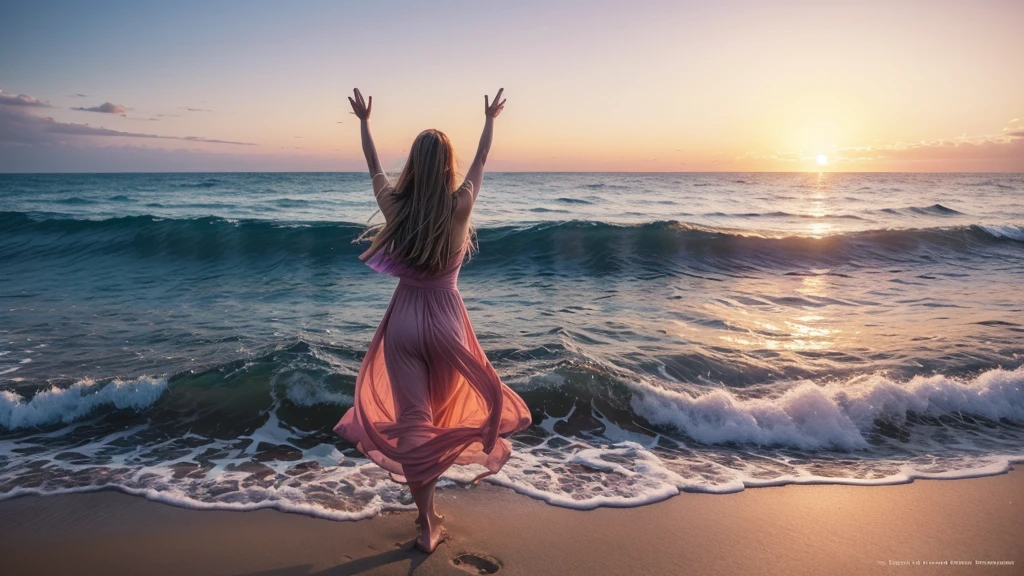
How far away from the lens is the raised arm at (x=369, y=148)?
3.22 meters

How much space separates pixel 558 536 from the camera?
364 cm

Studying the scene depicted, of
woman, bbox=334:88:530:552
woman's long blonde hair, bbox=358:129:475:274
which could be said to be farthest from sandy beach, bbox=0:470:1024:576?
woman's long blonde hair, bbox=358:129:475:274

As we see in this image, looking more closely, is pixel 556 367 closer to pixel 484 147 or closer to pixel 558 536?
pixel 558 536

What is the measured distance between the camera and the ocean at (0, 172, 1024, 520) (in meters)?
4.59

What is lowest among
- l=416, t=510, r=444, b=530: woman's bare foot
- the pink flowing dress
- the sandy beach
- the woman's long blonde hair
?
the sandy beach

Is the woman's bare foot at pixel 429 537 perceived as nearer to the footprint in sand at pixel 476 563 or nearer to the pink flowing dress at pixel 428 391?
the footprint in sand at pixel 476 563

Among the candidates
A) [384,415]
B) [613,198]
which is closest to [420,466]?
[384,415]

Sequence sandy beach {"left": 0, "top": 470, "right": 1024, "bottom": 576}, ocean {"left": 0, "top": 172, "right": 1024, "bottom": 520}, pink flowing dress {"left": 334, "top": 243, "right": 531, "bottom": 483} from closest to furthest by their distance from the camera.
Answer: pink flowing dress {"left": 334, "top": 243, "right": 531, "bottom": 483} → sandy beach {"left": 0, "top": 470, "right": 1024, "bottom": 576} → ocean {"left": 0, "top": 172, "right": 1024, "bottom": 520}

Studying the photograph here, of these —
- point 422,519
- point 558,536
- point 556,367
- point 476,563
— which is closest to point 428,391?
point 422,519

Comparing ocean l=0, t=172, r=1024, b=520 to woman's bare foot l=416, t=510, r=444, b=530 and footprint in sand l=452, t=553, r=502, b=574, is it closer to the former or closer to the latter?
woman's bare foot l=416, t=510, r=444, b=530

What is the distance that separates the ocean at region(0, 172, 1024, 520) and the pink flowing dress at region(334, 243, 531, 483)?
81 cm

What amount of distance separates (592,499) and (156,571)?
8.14 feet

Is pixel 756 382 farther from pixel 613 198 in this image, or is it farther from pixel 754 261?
pixel 613 198

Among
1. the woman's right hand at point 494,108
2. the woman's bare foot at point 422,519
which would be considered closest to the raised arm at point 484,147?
the woman's right hand at point 494,108
